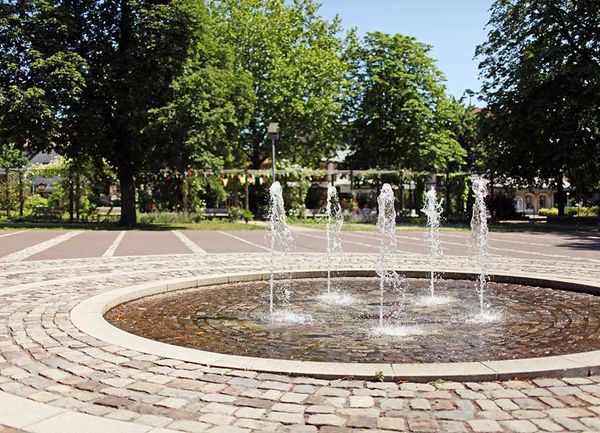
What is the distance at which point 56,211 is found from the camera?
109 feet

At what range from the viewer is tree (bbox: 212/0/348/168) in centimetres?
3862

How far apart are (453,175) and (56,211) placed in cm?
2753

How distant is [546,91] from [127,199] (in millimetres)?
24221

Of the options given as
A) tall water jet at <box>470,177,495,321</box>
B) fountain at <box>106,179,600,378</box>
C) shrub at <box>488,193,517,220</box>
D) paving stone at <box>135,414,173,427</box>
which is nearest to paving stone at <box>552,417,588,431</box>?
fountain at <box>106,179,600,378</box>

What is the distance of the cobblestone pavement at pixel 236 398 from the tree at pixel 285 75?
3321cm

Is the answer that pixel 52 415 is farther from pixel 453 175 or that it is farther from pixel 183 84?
pixel 453 175

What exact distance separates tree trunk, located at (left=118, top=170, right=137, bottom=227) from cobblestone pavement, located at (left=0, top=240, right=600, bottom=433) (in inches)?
940

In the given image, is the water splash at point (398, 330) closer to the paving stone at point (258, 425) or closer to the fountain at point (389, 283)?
Answer: the fountain at point (389, 283)

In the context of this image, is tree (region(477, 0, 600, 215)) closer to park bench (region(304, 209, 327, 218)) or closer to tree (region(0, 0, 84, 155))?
park bench (region(304, 209, 327, 218))

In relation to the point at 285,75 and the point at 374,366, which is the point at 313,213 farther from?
the point at 374,366

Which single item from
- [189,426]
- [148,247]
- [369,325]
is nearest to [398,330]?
[369,325]

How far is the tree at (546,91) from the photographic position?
30172 millimetres

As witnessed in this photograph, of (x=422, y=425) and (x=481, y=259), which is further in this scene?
(x=481, y=259)

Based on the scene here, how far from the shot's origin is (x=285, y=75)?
38.2 m
